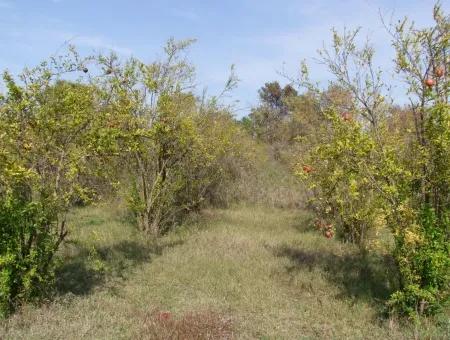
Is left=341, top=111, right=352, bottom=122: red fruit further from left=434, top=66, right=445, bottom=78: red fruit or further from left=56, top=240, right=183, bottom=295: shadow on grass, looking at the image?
left=56, top=240, right=183, bottom=295: shadow on grass

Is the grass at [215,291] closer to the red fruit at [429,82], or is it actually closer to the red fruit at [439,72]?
the red fruit at [429,82]

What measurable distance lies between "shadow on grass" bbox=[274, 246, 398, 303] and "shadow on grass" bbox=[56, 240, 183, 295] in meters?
2.64

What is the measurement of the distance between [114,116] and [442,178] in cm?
430

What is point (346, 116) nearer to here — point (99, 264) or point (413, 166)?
point (413, 166)

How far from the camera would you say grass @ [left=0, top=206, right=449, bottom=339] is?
5.57 meters

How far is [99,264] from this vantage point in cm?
646

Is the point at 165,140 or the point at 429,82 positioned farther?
the point at 165,140

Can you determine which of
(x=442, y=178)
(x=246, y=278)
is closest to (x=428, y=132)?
(x=442, y=178)

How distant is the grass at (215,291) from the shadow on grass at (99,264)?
0.7 inches

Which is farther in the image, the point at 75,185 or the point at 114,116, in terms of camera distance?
the point at 114,116

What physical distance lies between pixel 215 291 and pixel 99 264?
6.02 feet

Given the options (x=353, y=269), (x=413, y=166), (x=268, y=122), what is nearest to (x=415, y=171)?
(x=413, y=166)

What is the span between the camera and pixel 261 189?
57.2 feet

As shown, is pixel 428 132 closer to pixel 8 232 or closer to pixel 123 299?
pixel 123 299
